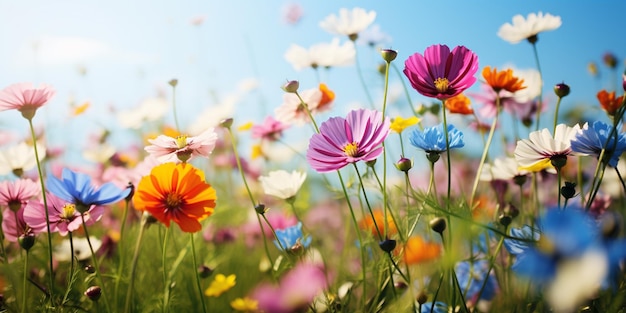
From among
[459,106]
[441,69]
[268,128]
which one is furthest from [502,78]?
[268,128]

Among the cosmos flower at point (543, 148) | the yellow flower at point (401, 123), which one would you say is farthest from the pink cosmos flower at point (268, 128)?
the cosmos flower at point (543, 148)

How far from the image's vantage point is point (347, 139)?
69cm

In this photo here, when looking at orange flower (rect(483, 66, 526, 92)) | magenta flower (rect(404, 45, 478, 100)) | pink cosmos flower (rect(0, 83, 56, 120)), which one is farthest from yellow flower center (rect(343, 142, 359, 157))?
pink cosmos flower (rect(0, 83, 56, 120))

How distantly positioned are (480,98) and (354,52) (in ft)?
0.98

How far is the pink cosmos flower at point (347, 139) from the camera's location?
0.64m

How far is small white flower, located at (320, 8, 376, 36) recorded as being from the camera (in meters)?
0.97

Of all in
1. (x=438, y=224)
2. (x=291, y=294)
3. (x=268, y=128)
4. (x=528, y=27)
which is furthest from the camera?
(x=268, y=128)

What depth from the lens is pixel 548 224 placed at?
0.33 meters

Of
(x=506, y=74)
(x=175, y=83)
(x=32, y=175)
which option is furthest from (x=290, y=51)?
(x=32, y=175)

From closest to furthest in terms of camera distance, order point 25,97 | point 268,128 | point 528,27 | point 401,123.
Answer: point 25,97 < point 401,123 < point 528,27 < point 268,128

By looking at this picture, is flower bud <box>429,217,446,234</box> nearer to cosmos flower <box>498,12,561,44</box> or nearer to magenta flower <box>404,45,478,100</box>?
magenta flower <box>404,45,478,100</box>

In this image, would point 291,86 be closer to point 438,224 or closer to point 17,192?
point 438,224

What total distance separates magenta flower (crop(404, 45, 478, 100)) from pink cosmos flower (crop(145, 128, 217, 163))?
0.27m

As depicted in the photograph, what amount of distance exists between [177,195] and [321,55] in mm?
459
